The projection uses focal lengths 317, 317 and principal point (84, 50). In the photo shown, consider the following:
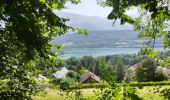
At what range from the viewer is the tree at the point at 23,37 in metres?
4.96

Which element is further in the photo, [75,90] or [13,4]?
[75,90]

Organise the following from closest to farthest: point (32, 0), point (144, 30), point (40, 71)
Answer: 1. point (32, 0)
2. point (40, 71)
3. point (144, 30)

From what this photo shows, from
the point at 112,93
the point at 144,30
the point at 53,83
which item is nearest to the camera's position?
the point at 112,93

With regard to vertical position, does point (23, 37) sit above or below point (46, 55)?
above

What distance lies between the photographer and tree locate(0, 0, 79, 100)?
496 centimetres

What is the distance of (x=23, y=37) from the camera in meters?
5.00

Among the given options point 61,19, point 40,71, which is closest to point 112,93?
point 61,19

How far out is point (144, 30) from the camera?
1083cm

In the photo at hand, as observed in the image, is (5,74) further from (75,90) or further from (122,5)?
(122,5)

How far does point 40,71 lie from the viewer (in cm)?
849

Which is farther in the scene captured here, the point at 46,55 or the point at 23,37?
the point at 46,55

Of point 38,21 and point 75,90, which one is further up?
point 38,21

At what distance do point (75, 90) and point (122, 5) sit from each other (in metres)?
3.00

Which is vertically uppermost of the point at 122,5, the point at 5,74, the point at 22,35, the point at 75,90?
the point at 122,5
